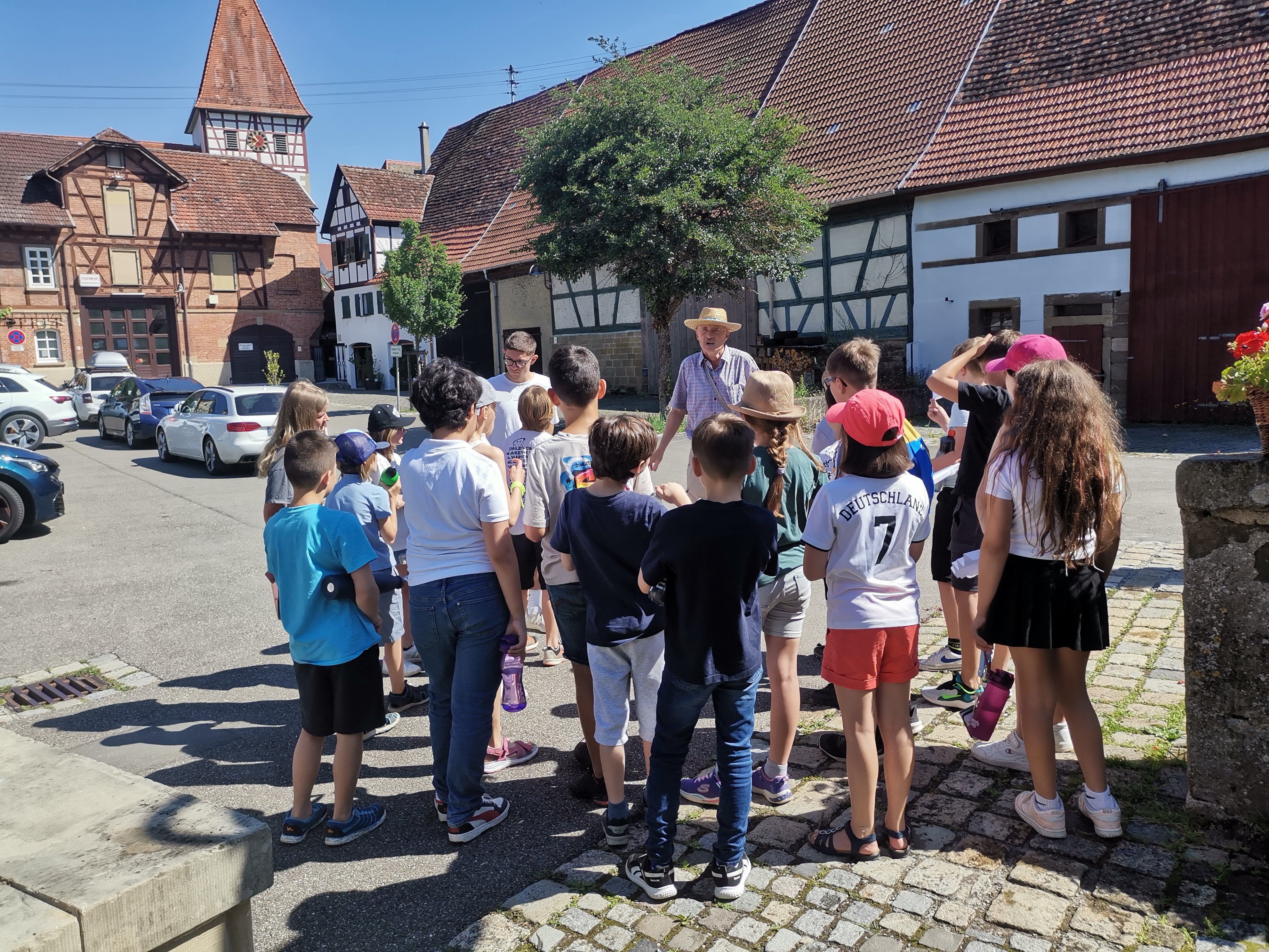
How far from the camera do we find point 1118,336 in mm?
16922

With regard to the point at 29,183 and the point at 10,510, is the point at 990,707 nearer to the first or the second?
the point at 10,510

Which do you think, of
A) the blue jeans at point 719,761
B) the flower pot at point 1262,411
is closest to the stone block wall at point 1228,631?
the flower pot at point 1262,411

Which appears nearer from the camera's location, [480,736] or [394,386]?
[480,736]

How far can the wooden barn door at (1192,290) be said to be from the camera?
15.3m

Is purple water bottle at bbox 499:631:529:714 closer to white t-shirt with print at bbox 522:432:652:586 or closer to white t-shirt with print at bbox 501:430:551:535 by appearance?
white t-shirt with print at bbox 501:430:551:535

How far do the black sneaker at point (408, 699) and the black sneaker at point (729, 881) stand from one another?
2306 millimetres

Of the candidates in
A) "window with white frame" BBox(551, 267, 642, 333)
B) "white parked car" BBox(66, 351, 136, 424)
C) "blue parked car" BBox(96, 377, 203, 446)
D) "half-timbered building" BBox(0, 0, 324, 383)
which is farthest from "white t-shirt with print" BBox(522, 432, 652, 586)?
"half-timbered building" BBox(0, 0, 324, 383)

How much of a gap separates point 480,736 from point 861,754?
1408mm

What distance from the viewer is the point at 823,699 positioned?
4.88 meters

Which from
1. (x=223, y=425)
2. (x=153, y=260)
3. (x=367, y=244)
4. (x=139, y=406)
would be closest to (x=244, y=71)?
(x=153, y=260)

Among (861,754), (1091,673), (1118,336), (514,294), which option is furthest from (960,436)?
(514,294)

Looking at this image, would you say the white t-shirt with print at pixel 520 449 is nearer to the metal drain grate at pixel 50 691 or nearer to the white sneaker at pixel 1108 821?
the white sneaker at pixel 1108 821

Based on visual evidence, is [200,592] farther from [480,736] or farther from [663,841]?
[663,841]

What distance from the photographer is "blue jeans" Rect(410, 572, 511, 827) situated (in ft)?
11.8
